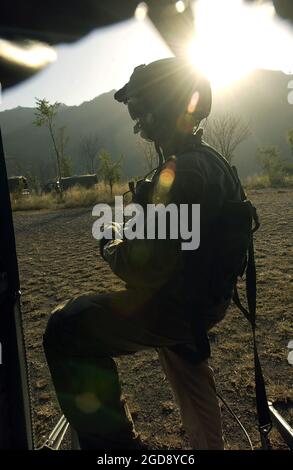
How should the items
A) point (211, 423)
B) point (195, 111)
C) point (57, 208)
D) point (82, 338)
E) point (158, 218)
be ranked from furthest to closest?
point (57, 208)
point (211, 423)
point (195, 111)
point (82, 338)
point (158, 218)

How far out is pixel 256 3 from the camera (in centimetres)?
103

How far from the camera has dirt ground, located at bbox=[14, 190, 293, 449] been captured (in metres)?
2.41

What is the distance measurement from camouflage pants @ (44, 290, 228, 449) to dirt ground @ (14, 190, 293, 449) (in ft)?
2.40

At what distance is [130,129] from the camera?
12462 cm

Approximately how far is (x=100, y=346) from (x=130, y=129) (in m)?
128

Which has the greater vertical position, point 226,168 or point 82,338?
point 226,168

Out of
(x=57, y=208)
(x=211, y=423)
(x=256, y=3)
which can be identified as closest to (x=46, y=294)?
(x=211, y=423)

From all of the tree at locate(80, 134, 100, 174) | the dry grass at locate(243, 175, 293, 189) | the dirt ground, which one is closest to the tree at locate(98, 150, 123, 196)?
the dry grass at locate(243, 175, 293, 189)

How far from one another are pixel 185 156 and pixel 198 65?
374mm

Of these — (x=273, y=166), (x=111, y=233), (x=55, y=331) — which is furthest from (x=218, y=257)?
(x=273, y=166)

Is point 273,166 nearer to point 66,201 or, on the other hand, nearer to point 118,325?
point 66,201
